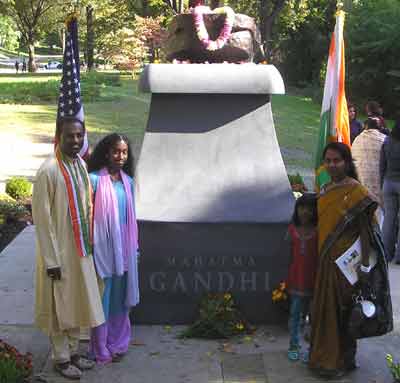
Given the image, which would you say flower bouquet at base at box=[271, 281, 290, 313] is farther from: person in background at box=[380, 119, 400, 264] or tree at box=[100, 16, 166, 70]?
tree at box=[100, 16, 166, 70]

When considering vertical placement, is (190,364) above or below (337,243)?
below

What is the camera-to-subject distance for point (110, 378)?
4.67 meters

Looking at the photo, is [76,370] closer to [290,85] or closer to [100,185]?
[100,185]

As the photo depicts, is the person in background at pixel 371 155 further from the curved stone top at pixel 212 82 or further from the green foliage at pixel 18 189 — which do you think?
the green foliage at pixel 18 189

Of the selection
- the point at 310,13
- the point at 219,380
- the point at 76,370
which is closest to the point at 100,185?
the point at 76,370

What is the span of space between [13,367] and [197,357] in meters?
1.45

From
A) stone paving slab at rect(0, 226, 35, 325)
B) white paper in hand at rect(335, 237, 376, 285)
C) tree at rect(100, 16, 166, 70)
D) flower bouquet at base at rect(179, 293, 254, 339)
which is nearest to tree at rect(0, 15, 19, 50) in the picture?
tree at rect(100, 16, 166, 70)

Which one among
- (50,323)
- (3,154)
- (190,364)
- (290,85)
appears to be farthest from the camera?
(290,85)

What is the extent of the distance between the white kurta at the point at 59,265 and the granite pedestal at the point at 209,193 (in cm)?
119

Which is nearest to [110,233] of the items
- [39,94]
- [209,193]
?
[209,193]

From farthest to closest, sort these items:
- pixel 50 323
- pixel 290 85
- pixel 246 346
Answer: pixel 290 85 < pixel 246 346 < pixel 50 323

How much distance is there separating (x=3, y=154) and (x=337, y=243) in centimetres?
1311

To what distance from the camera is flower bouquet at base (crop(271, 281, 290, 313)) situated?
5.61 meters

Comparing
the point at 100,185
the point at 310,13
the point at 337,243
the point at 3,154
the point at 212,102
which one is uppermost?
the point at 310,13
